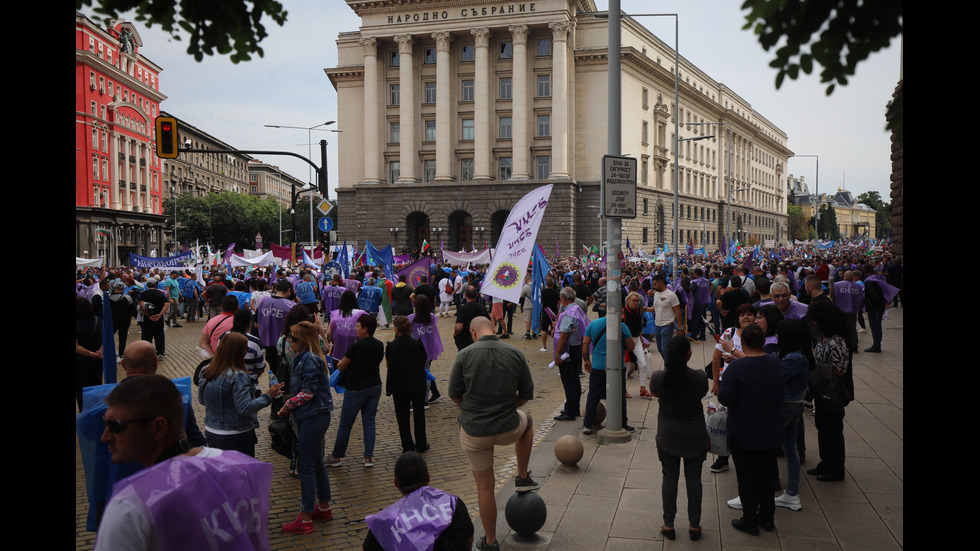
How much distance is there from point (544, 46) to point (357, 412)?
2026 inches

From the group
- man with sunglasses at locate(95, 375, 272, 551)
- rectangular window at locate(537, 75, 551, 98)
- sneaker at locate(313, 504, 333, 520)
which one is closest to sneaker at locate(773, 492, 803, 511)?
sneaker at locate(313, 504, 333, 520)

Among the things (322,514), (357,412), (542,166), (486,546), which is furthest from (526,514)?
(542,166)

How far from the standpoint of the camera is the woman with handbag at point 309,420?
239 inches

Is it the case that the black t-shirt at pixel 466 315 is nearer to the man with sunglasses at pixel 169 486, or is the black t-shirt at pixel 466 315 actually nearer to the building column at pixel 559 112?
the man with sunglasses at pixel 169 486

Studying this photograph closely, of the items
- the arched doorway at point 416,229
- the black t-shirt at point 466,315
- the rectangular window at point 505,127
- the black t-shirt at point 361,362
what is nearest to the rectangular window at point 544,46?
the rectangular window at point 505,127

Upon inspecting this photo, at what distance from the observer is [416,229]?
57.9m

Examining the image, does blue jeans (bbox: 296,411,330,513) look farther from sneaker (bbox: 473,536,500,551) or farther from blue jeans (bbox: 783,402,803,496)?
blue jeans (bbox: 783,402,803,496)

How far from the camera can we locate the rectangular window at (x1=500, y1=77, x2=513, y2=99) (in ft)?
182

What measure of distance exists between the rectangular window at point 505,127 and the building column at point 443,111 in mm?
4168

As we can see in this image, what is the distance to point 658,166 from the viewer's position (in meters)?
66.5

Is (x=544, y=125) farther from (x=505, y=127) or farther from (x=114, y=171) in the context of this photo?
(x=114, y=171)

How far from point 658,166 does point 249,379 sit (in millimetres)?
64566

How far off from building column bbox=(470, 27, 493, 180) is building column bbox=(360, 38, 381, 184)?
319 inches
